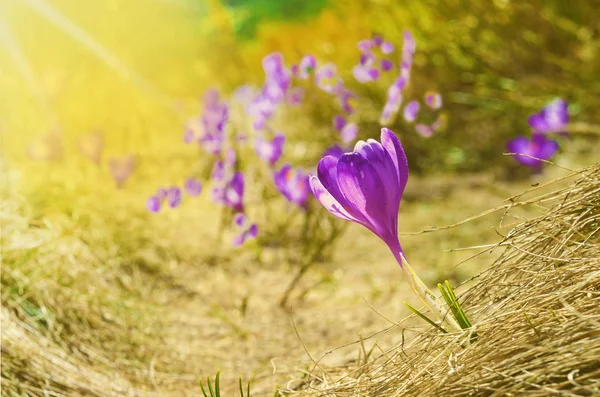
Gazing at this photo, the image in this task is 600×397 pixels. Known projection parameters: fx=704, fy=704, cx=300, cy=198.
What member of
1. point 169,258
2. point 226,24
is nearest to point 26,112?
point 226,24

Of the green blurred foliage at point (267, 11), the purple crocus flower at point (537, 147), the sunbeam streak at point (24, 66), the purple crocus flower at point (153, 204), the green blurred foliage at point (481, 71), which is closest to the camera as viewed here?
the purple crocus flower at point (153, 204)

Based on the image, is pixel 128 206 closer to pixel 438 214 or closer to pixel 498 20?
pixel 438 214

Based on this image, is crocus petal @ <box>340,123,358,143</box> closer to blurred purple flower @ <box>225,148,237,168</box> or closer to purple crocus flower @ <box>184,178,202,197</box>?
blurred purple flower @ <box>225,148,237,168</box>

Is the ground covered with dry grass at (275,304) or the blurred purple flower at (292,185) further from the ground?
the blurred purple flower at (292,185)

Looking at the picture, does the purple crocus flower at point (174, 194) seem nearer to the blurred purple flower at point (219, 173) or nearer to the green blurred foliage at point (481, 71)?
the blurred purple flower at point (219, 173)

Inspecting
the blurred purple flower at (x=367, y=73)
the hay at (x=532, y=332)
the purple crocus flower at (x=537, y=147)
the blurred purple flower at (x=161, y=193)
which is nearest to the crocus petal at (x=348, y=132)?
the blurred purple flower at (x=367, y=73)

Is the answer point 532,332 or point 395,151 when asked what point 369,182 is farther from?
point 532,332

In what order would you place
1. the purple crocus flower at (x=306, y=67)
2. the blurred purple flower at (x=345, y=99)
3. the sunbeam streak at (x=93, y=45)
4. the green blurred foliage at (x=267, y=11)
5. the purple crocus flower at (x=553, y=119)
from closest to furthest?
the purple crocus flower at (x=306, y=67) < the blurred purple flower at (x=345, y=99) < the purple crocus flower at (x=553, y=119) < the sunbeam streak at (x=93, y=45) < the green blurred foliage at (x=267, y=11)
